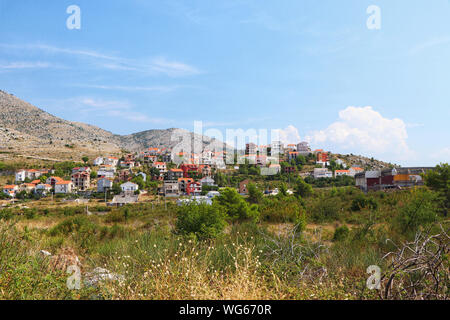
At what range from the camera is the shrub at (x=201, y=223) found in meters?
5.38

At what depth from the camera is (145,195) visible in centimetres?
4247

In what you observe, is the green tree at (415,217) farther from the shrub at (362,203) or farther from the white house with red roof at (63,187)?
the white house with red roof at (63,187)

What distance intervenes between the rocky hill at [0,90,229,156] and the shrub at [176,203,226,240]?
53.7 metres

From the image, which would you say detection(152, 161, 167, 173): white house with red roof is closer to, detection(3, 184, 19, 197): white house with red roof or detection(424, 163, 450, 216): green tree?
detection(3, 184, 19, 197): white house with red roof

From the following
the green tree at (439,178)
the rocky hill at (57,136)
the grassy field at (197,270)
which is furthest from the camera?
the rocky hill at (57,136)

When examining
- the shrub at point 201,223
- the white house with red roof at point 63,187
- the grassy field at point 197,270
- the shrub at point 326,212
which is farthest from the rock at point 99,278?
the white house with red roof at point 63,187

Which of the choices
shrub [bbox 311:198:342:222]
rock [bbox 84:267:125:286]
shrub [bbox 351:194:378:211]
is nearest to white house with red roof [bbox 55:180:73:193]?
shrub [bbox 311:198:342:222]

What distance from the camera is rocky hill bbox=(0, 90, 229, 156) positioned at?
173 ft

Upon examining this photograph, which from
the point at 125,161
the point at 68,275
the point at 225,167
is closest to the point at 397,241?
the point at 68,275

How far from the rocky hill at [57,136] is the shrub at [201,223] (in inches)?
2115

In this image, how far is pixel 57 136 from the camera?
217 feet

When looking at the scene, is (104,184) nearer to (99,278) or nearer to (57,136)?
(57,136)

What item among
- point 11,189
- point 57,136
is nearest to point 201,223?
point 11,189
